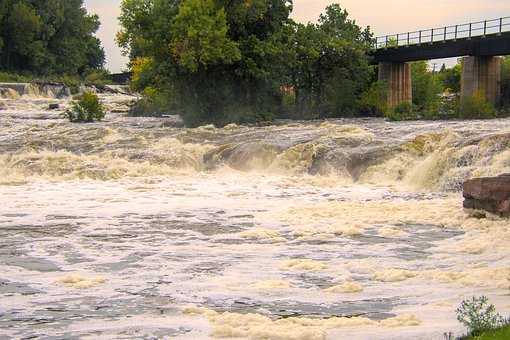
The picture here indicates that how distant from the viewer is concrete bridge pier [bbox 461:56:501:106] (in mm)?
38562

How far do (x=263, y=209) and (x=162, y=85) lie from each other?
24047 millimetres

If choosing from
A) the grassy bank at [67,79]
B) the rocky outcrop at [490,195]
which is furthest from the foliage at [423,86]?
the rocky outcrop at [490,195]

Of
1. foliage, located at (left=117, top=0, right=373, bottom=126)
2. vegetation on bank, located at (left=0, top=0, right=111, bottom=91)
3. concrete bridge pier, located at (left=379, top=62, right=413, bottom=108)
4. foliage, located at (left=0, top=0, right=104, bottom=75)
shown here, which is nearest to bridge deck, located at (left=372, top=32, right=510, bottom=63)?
concrete bridge pier, located at (left=379, top=62, right=413, bottom=108)

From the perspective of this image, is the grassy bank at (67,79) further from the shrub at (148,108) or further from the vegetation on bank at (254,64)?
the vegetation on bank at (254,64)

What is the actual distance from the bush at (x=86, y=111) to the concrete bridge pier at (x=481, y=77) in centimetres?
1843

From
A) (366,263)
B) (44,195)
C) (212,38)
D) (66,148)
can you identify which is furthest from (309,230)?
(212,38)

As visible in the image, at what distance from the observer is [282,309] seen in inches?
334

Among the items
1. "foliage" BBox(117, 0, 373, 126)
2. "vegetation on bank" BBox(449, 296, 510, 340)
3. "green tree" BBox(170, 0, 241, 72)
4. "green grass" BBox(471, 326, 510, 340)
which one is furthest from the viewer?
"foliage" BBox(117, 0, 373, 126)

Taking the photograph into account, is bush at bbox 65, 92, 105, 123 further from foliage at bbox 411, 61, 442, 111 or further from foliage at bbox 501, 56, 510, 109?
foliage at bbox 501, 56, 510, 109

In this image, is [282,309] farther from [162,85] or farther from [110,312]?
[162,85]

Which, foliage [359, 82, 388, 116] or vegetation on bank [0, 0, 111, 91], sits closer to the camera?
foliage [359, 82, 388, 116]

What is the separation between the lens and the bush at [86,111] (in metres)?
41.1

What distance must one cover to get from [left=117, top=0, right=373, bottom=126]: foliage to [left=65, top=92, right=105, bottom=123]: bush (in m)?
3.55

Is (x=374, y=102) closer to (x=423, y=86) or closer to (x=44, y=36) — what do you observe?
(x=423, y=86)
